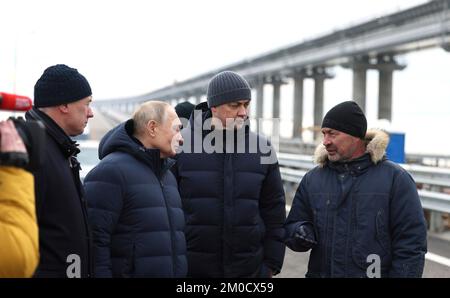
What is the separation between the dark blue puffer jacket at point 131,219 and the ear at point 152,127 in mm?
137

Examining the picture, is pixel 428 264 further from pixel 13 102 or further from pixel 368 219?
pixel 13 102

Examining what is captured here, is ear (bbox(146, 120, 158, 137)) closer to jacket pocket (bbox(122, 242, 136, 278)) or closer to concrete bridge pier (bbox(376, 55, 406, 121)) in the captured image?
jacket pocket (bbox(122, 242, 136, 278))

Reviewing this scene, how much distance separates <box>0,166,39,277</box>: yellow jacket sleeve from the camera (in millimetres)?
1815

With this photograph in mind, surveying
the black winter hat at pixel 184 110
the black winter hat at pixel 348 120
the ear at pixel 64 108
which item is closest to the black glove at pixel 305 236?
the black winter hat at pixel 348 120

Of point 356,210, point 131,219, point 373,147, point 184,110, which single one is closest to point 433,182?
point 184,110

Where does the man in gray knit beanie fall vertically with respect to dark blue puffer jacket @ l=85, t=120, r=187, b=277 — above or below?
above

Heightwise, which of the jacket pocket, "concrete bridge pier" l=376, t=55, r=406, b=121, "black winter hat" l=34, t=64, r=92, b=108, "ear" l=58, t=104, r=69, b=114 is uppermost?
"concrete bridge pier" l=376, t=55, r=406, b=121

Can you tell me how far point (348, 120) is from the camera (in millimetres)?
3477

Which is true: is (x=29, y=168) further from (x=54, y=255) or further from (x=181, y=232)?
(x=181, y=232)

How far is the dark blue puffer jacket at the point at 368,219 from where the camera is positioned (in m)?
3.17

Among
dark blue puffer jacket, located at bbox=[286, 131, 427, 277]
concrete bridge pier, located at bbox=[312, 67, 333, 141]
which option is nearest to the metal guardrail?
dark blue puffer jacket, located at bbox=[286, 131, 427, 277]

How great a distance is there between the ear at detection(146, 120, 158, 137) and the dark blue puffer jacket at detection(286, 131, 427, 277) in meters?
1.18

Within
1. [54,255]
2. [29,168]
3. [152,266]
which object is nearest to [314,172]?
[152,266]
